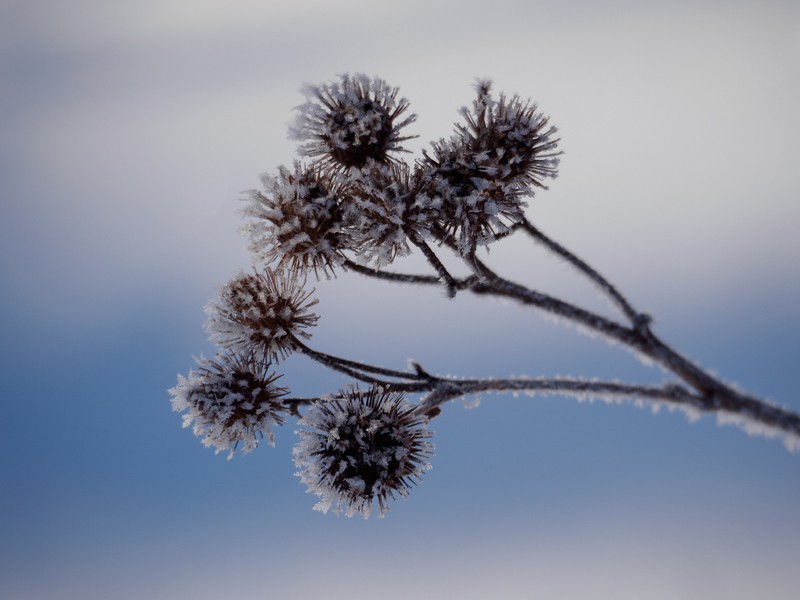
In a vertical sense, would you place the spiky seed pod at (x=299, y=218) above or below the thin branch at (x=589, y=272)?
below

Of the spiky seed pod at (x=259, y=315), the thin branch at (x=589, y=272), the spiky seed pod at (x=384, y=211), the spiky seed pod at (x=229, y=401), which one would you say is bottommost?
the spiky seed pod at (x=229, y=401)

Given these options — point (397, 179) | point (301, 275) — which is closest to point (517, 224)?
point (397, 179)

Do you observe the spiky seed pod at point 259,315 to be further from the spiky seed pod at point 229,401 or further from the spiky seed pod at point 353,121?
the spiky seed pod at point 353,121

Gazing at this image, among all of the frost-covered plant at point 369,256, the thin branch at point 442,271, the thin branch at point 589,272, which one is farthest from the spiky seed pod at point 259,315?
the thin branch at point 589,272

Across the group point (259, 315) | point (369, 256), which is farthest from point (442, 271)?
point (259, 315)

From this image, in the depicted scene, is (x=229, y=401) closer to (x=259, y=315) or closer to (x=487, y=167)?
(x=259, y=315)

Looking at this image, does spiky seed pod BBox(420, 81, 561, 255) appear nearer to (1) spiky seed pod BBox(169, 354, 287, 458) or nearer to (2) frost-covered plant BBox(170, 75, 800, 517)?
(2) frost-covered plant BBox(170, 75, 800, 517)

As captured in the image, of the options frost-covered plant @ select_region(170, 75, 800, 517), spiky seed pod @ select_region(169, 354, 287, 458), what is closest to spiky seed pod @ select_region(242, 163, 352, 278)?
frost-covered plant @ select_region(170, 75, 800, 517)

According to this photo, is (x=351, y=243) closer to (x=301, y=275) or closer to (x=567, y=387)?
(x=301, y=275)

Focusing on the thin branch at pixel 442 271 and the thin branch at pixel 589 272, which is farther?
the thin branch at pixel 442 271
